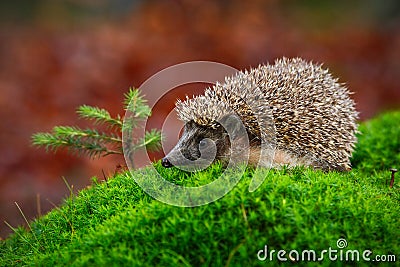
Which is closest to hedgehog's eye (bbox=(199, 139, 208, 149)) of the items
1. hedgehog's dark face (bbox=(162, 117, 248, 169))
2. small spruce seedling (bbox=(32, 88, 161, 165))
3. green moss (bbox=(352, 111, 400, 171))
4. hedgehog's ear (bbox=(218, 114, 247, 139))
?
hedgehog's dark face (bbox=(162, 117, 248, 169))

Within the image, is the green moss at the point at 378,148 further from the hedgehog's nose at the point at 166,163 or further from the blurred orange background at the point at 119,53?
the blurred orange background at the point at 119,53

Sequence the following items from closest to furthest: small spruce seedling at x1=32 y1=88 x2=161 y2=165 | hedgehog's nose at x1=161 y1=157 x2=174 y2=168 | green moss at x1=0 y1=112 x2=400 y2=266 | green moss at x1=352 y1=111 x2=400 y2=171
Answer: green moss at x1=0 y1=112 x2=400 y2=266 < hedgehog's nose at x1=161 y1=157 x2=174 y2=168 < small spruce seedling at x1=32 y1=88 x2=161 y2=165 < green moss at x1=352 y1=111 x2=400 y2=171

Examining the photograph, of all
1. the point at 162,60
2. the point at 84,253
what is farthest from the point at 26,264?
the point at 162,60

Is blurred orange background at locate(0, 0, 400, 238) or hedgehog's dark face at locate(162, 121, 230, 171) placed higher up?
blurred orange background at locate(0, 0, 400, 238)

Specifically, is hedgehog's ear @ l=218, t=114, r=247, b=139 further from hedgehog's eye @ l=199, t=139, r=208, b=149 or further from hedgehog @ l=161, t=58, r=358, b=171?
hedgehog's eye @ l=199, t=139, r=208, b=149

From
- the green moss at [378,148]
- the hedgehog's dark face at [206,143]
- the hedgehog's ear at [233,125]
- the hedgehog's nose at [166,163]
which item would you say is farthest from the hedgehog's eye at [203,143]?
the green moss at [378,148]
